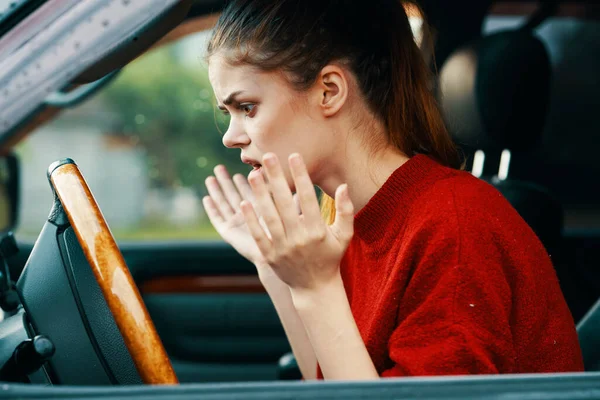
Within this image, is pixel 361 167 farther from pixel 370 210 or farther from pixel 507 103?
pixel 507 103

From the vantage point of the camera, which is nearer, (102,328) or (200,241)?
(102,328)

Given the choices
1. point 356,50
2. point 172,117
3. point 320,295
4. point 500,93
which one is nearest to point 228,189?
point 356,50

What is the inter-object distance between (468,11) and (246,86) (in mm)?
1256

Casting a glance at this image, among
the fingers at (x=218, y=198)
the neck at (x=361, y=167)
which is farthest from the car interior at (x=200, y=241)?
the neck at (x=361, y=167)

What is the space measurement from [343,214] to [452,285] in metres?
0.19

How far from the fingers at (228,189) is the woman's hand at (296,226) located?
17.0 inches

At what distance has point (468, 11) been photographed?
226cm

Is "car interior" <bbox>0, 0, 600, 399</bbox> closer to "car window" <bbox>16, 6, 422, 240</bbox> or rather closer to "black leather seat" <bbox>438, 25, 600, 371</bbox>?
"black leather seat" <bbox>438, 25, 600, 371</bbox>

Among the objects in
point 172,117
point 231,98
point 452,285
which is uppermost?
point 172,117

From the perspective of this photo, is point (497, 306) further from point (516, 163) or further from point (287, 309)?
point (516, 163)

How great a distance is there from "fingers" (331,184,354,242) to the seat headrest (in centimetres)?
102

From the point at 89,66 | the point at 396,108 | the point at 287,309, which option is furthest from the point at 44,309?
the point at 396,108

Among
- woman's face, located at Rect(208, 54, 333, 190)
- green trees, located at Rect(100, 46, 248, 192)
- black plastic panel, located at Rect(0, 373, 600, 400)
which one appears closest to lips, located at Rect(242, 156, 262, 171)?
woman's face, located at Rect(208, 54, 333, 190)

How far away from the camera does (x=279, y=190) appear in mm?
949
